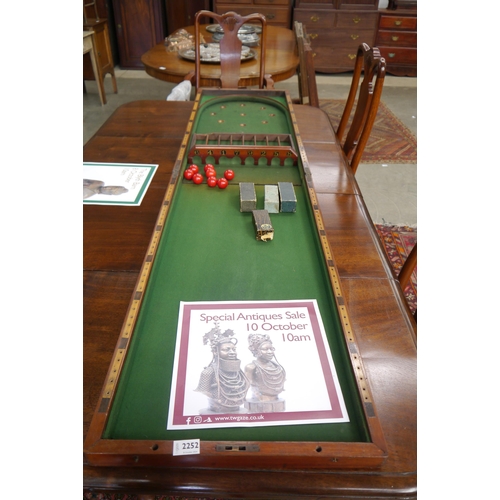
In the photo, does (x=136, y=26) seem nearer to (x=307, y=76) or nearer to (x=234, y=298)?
(x=307, y=76)

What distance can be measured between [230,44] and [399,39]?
4.03 meters

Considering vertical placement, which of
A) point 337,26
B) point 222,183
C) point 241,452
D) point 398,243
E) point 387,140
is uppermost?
point 337,26

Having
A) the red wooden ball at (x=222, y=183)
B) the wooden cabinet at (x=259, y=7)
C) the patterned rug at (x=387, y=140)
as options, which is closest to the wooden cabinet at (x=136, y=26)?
the wooden cabinet at (x=259, y=7)

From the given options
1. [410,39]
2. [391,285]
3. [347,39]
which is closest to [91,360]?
[391,285]

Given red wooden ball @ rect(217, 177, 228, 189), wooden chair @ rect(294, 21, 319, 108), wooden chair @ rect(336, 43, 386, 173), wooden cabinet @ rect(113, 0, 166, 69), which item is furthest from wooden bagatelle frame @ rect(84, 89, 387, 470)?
wooden cabinet @ rect(113, 0, 166, 69)

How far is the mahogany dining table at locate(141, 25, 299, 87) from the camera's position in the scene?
108 inches

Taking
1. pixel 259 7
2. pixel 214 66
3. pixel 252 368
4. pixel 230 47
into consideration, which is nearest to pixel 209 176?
pixel 252 368

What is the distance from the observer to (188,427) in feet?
2.35

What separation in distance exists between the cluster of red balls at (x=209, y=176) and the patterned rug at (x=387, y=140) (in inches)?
88.5

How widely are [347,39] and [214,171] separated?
4862 mm

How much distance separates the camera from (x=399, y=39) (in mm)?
5332

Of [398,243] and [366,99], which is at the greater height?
[366,99]

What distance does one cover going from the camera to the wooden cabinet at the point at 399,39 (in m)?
5.18

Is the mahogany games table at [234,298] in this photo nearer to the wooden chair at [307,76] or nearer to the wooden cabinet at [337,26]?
the wooden chair at [307,76]
